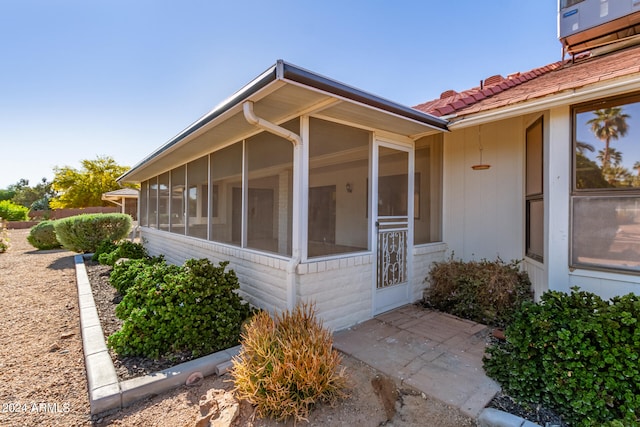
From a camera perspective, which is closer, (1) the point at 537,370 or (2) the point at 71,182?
(1) the point at 537,370

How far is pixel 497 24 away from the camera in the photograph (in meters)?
6.97

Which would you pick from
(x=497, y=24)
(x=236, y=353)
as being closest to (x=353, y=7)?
(x=497, y=24)

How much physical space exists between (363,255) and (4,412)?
3.76 meters

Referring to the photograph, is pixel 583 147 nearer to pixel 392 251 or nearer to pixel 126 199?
pixel 392 251

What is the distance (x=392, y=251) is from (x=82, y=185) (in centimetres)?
3148

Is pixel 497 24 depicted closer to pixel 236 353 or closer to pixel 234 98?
pixel 234 98

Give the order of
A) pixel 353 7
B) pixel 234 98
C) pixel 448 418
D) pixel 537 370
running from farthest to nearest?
pixel 353 7
pixel 234 98
pixel 537 370
pixel 448 418

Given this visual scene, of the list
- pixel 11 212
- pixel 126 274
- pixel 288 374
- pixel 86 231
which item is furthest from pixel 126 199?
pixel 288 374

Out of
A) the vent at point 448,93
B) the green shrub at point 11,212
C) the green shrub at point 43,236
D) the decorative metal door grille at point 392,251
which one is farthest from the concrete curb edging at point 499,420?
the green shrub at point 11,212

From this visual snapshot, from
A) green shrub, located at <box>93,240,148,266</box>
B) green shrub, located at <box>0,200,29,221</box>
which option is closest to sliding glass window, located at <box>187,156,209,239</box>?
green shrub, located at <box>93,240,148,266</box>

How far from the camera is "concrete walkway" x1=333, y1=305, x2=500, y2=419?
253 centimetres

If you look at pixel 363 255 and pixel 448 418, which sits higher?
pixel 363 255

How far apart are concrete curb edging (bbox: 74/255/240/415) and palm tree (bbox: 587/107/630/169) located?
461 cm

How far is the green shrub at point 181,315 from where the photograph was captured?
3242mm
